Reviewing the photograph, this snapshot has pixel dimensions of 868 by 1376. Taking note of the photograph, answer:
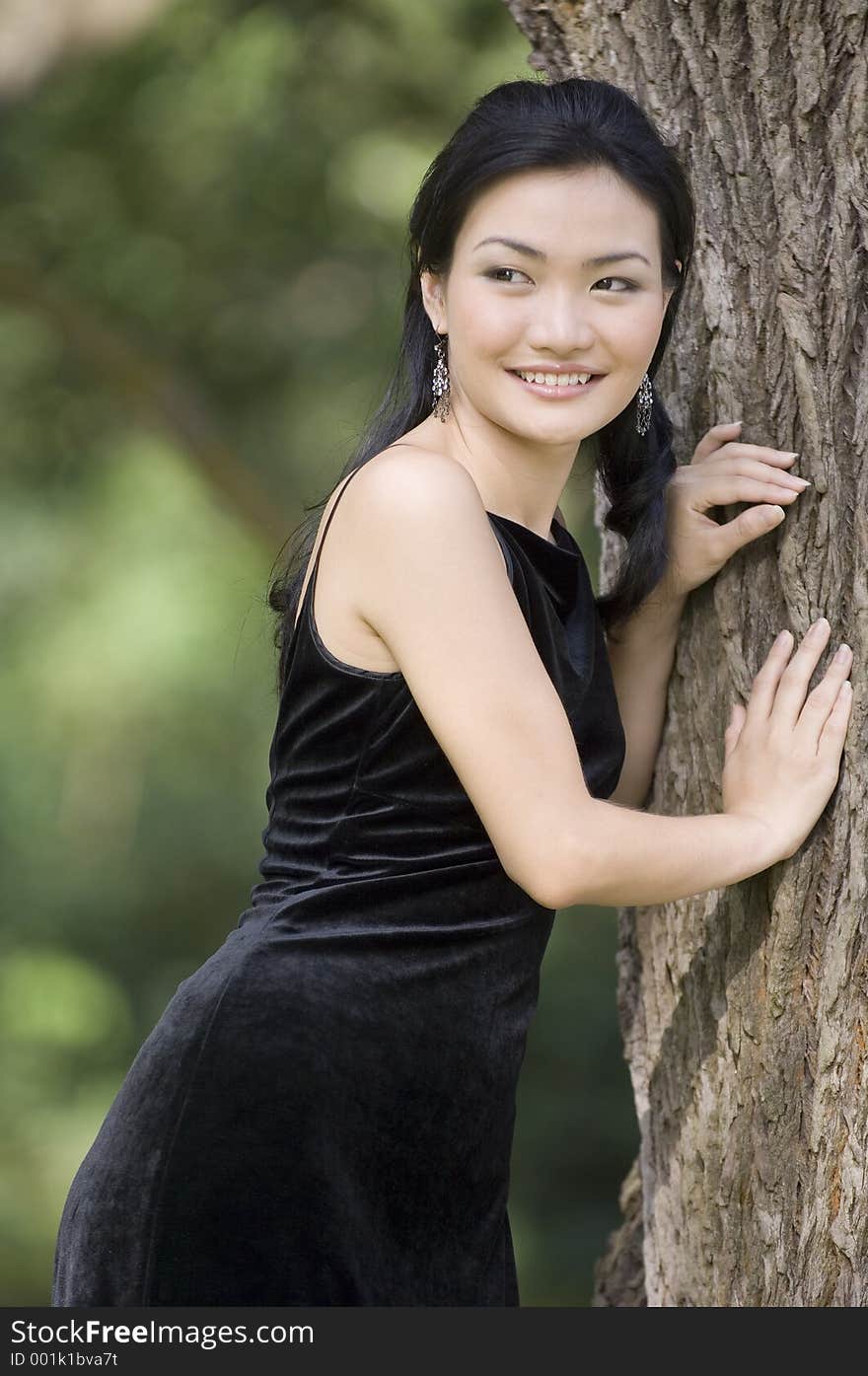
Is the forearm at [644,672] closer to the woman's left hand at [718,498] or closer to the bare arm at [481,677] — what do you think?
the woman's left hand at [718,498]

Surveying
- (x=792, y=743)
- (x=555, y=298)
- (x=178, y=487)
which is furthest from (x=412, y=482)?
(x=178, y=487)

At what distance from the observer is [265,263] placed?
176 inches

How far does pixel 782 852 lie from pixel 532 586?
1.25 feet

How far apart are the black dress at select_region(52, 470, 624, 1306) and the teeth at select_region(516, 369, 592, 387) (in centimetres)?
15

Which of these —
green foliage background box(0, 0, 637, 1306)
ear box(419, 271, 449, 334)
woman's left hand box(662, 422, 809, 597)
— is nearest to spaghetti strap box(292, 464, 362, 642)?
ear box(419, 271, 449, 334)

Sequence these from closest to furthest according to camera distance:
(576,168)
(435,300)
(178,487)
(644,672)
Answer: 1. (576,168)
2. (435,300)
3. (644,672)
4. (178,487)

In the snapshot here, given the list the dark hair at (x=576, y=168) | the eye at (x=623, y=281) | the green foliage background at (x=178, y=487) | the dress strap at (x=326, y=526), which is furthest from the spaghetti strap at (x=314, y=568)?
the green foliage background at (x=178, y=487)

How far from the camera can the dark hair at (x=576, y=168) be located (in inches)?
61.9

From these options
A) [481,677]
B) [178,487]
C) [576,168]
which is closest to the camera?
[481,677]

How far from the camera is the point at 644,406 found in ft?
5.88

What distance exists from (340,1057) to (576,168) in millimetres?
905

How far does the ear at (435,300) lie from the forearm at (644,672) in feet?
1.39

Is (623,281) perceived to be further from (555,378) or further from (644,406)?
(644,406)

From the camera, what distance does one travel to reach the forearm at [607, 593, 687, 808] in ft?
6.18
